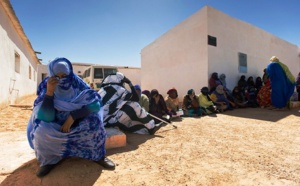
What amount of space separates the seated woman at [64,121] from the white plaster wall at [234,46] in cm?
538

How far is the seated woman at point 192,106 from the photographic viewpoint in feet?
15.9

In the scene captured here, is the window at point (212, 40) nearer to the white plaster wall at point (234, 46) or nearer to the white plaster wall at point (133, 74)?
the white plaster wall at point (234, 46)

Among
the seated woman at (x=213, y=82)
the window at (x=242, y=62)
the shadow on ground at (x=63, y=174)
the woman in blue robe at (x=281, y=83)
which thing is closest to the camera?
the shadow on ground at (x=63, y=174)

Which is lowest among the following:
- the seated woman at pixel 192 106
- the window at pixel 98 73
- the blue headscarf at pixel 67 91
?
the seated woman at pixel 192 106

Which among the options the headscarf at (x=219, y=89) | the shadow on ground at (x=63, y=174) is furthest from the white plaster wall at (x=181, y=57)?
the shadow on ground at (x=63, y=174)

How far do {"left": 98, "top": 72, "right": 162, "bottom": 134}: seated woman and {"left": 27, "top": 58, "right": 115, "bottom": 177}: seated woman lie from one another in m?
0.87

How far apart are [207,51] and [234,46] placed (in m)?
1.66

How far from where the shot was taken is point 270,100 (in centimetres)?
571

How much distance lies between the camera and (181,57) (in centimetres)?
756

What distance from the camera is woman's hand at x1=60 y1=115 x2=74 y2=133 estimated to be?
1.54 meters

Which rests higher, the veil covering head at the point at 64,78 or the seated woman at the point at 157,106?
the veil covering head at the point at 64,78

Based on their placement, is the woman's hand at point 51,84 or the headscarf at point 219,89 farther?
the headscarf at point 219,89

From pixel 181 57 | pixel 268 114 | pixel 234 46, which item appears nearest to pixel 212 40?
pixel 234 46

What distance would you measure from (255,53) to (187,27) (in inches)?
138
